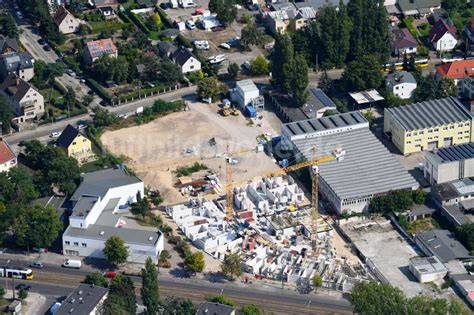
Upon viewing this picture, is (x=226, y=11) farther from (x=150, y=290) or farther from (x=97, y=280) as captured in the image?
(x=150, y=290)

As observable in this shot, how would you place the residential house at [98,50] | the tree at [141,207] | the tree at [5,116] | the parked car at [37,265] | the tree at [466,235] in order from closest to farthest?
the parked car at [37,265] < the tree at [466,235] < the tree at [141,207] < the tree at [5,116] < the residential house at [98,50]

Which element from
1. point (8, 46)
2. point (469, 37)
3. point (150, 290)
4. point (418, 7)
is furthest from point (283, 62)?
point (150, 290)

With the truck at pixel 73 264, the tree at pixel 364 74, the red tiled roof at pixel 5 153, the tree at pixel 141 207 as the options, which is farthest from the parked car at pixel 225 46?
the truck at pixel 73 264

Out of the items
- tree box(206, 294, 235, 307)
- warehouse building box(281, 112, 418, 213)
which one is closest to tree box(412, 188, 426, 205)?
warehouse building box(281, 112, 418, 213)

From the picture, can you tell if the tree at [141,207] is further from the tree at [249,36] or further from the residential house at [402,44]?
the residential house at [402,44]

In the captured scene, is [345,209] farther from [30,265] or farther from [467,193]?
[30,265]

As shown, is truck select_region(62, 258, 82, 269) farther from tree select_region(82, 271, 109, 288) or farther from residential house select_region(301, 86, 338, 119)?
residential house select_region(301, 86, 338, 119)
